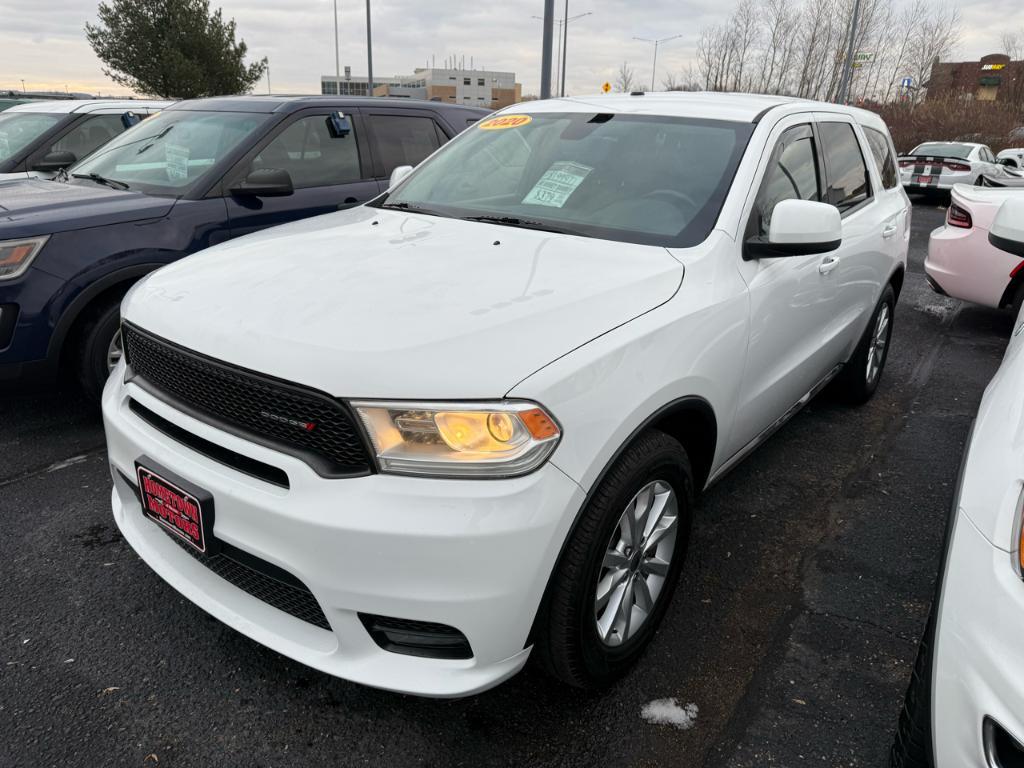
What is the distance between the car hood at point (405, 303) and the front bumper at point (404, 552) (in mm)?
236

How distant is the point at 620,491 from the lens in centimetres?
194

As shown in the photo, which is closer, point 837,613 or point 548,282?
point 548,282

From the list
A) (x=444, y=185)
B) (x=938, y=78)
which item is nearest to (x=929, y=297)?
(x=444, y=185)

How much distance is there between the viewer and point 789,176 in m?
3.05

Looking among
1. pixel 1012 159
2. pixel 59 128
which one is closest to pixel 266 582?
pixel 59 128

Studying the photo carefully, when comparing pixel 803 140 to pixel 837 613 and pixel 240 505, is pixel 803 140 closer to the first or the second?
pixel 837 613

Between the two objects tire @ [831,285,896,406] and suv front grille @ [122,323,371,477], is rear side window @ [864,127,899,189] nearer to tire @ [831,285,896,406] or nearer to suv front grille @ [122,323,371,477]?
tire @ [831,285,896,406]

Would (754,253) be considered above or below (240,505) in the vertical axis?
above

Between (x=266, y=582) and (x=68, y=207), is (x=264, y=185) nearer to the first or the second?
(x=68, y=207)

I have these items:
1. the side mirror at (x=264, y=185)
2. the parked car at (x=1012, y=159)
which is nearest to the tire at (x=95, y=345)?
the side mirror at (x=264, y=185)

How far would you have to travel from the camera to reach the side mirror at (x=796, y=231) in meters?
2.51

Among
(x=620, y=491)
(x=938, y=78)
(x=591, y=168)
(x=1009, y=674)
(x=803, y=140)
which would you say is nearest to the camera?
(x=1009, y=674)

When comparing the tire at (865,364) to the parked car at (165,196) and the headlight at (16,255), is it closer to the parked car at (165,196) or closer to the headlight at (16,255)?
the parked car at (165,196)

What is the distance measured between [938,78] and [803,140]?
45.5 meters
